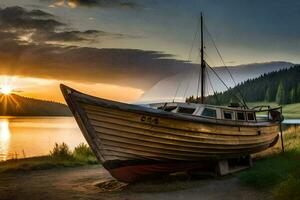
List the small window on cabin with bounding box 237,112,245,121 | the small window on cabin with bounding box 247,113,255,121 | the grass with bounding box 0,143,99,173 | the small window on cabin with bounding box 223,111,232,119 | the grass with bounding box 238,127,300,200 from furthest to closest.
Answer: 1. the grass with bounding box 0,143,99,173
2. the small window on cabin with bounding box 247,113,255,121
3. the small window on cabin with bounding box 237,112,245,121
4. the small window on cabin with bounding box 223,111,232,119
5. the grass with bounding box 238,127,300,200

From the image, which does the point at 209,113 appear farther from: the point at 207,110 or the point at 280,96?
the point at 280,96

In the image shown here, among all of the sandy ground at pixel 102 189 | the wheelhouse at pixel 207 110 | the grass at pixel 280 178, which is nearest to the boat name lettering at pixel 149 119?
the wheelhouse at pixel 207 110

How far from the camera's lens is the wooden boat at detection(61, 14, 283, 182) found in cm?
1326

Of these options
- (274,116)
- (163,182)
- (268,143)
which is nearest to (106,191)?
(163,182)

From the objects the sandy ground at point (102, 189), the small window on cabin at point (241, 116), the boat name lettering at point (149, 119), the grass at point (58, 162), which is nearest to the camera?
the sandy ground at point (102, 189)

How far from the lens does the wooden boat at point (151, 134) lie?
43.5 feet

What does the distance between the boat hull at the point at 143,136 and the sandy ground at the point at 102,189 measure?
69 centimetres

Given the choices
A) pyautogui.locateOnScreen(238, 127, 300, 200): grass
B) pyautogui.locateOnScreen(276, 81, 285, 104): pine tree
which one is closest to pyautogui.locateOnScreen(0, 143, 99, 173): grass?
pyautogui.locateOnScreen(238, 127, 300, 200): grass

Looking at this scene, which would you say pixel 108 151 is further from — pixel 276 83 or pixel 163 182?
pixel 276 83

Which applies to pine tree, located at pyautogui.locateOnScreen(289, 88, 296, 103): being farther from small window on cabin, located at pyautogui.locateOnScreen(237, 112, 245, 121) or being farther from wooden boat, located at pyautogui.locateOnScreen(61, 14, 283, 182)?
wooden boat, located at pyautogui.locateOnScreen(61, 14, 283, 182)

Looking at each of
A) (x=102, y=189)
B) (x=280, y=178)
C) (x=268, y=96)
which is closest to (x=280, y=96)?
(x=268, y=96)

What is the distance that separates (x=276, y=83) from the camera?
459 ft

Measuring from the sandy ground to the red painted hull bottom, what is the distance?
30 cm

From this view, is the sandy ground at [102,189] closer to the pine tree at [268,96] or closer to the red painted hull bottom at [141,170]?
the red painted hull bottom at [141,170]
